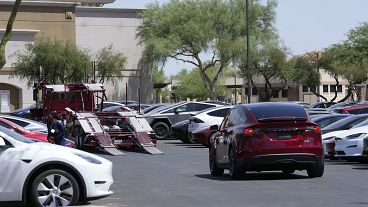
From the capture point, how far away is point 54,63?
53750 millimetres

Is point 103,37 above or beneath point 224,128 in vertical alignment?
above

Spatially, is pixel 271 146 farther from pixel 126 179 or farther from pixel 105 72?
pixel 105 72

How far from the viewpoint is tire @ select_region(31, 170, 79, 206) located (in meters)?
10.8

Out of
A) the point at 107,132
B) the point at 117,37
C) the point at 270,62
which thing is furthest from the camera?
the point at 270,62

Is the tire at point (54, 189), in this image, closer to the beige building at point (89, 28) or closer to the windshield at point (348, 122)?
the windshield at point (348, 122)

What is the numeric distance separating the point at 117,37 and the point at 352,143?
4915 cm

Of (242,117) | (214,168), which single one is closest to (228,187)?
(242,117)

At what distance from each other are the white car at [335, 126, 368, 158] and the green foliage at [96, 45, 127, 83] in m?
40.6

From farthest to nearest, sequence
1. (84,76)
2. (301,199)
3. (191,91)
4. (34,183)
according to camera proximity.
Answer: (191,91) → (84,76) → (301,199) → (34,183)

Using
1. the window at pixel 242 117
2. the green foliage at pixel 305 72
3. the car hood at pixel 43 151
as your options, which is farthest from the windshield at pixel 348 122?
the green foliage at pixel 305 72

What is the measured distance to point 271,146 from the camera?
48.3ft

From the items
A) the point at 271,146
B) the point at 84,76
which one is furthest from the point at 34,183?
the point at 84,76

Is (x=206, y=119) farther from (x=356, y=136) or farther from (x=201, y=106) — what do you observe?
(x=356, y=136)

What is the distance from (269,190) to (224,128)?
10.3 ft
